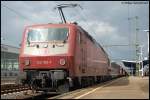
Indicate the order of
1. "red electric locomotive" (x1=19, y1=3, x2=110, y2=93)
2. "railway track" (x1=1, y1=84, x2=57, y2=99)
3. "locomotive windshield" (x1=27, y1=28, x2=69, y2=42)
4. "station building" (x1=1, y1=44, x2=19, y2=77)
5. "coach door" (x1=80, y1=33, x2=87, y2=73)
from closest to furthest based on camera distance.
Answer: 1. "railway track" (x1=1, y1=84, x2=57, y2=99)
2. "red electric locomotive" (x1=19, y1=3, x2=110, y2=93)
3. "locomotive windshield" (x1=27, y1=28, x2=69, y2=42)
4. "coach door" (x1=80, y1=33, x2=87, y2=73)
5. "station building" (x1=1, y1=44, x2=19, y2=77)

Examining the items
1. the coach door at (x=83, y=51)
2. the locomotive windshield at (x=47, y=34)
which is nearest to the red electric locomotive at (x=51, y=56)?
the locomotive windshield at (x=47, y=34)

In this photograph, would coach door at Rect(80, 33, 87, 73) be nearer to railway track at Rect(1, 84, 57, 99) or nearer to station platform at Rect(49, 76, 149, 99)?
station platform at Rect(49, 76, 149, 99)

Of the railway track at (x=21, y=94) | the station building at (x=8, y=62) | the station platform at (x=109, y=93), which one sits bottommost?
the railway track at (x=21, y=94)

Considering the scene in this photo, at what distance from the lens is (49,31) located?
890 inches

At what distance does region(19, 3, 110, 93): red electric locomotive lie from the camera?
70.4ft

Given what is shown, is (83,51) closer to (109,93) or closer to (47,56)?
(47,56)

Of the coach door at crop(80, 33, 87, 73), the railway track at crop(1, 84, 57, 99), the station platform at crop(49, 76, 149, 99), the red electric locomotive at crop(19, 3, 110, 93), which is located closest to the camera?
the station platform at crop(49, 76, 149, 99)

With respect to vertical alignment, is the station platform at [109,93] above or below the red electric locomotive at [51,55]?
below

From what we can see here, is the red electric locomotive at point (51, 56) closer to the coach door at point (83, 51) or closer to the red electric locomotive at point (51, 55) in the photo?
the red electric locomotive at point (51, 55)

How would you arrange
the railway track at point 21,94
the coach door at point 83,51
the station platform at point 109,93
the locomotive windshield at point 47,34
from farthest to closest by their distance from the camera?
the coach door at point 83,51 < the locomotive windshield at point 47,34 < the railway track at point 21,94 < the station platform at point 109,93

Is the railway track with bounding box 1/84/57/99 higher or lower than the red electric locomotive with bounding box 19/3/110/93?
lower

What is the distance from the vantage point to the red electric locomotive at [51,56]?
21.5 metres

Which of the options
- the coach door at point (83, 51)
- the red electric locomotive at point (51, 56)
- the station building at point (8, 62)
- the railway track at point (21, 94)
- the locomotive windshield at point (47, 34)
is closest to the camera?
the railway track at point (21, 94)

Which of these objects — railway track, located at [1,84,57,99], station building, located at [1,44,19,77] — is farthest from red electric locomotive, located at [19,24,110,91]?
station building, located at [1,44,19,77]
